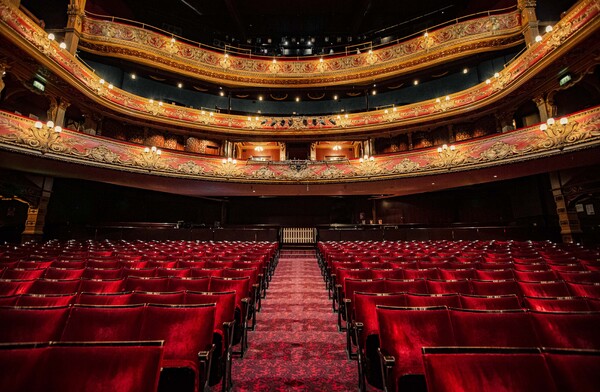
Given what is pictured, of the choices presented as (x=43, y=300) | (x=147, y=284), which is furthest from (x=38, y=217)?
(x=43, y=300)

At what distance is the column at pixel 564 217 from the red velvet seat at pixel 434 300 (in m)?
9.52

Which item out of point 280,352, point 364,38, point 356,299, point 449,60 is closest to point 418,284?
point 356,299

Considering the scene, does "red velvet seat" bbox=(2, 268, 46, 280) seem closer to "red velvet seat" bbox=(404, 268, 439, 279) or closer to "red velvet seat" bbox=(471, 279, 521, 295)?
"red velvet seat" bbox=(404, 268, 439, 279)

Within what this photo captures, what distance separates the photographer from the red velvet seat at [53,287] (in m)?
2.54

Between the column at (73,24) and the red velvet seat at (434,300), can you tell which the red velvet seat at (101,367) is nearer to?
the red velvet seat at (434,300)

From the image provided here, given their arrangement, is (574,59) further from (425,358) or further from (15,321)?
(15,321)

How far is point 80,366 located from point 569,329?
256 cm

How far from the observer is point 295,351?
253 centimetres

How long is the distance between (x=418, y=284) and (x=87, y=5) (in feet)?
57.7

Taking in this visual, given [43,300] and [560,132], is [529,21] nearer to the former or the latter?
[560,132]

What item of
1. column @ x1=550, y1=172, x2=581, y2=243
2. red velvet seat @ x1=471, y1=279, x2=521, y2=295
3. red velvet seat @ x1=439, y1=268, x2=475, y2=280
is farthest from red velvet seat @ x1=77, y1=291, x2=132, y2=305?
column @ x1=550, y1=172, x2=581, y2=243

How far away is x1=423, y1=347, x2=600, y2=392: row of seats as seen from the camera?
39.2 inches

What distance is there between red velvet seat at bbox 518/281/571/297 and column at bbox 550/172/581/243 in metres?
8.25

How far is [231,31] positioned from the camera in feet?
58.7
